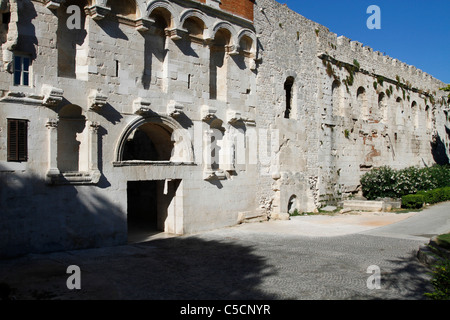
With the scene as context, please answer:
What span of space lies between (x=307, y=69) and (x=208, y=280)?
40.1ft

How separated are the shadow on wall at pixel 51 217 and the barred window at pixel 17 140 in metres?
0.35

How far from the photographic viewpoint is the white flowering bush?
64.7ft

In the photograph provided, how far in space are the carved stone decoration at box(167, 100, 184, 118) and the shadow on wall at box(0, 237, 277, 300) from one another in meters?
3.78

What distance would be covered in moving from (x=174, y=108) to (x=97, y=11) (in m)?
3.24

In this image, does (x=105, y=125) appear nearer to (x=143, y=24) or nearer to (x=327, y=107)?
(x=143, y=24)

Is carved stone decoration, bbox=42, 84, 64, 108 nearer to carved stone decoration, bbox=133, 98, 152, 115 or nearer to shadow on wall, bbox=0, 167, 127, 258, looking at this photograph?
shadow on wall, bbox=0, 167, 127, 258

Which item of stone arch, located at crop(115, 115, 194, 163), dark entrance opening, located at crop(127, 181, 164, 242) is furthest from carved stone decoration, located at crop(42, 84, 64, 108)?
dark entrance opening, located at crop(127, 181, 164, 242)

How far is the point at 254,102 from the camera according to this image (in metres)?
15.2

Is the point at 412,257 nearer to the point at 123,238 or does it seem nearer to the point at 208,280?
the point at 208,280

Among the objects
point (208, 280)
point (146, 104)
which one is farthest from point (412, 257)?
point (146, 104)

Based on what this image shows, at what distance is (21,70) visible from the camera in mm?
9531

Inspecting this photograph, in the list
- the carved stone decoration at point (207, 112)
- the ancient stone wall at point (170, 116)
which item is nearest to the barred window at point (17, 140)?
the ancient stone wall at point (170, 116)

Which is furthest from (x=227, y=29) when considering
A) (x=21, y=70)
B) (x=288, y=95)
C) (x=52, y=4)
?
(x=21, y=70)

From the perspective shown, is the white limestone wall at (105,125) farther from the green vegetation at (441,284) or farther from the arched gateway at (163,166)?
the green vegetation at (441,284)
